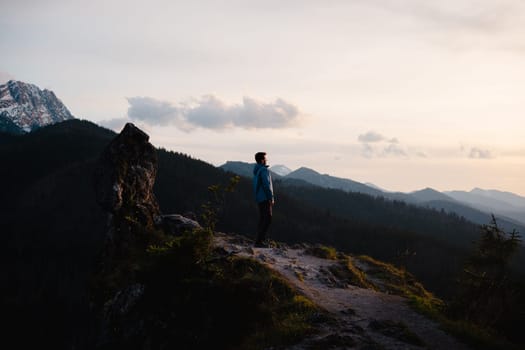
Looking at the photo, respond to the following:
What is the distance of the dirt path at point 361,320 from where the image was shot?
25.7ft

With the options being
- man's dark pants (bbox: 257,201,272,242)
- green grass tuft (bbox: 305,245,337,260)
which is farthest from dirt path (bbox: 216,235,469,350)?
green grass tuft (bbox: 305,245,337,260)

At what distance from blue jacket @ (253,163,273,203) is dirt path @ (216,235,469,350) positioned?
268 cm

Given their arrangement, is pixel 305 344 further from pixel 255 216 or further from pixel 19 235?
pixel 19 235

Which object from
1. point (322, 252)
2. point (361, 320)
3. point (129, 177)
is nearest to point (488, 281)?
point (361, 320)

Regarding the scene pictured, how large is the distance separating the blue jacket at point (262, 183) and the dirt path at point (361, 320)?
2.68 m

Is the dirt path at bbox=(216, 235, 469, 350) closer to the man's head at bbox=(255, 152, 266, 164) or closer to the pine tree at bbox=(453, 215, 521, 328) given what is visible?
the pine tree at bbox=(453, 215, 521, 328)

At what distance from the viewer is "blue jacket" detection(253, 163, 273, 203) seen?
15.6 m

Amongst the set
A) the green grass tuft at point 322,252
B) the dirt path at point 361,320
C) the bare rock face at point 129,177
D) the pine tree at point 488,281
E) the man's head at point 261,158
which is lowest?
the green grass tuft at point 322,252

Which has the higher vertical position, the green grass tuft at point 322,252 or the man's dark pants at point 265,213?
the man's dark pants at point 265,213

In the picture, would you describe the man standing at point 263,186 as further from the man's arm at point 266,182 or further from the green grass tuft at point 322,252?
the green grass tuft at point 322,252

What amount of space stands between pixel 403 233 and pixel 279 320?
615 ft

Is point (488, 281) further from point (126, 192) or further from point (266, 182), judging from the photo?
point (126, 192)

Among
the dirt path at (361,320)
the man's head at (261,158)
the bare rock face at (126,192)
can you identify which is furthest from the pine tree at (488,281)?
the bare rock face at (126,192)

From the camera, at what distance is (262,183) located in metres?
15.7
